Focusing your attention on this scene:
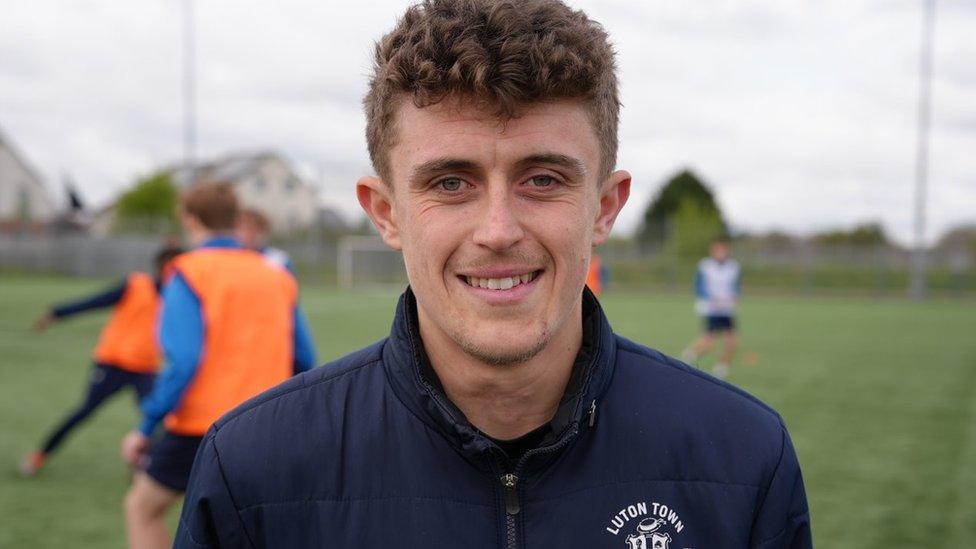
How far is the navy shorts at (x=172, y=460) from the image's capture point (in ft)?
12.8

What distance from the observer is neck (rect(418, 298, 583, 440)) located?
179 cm

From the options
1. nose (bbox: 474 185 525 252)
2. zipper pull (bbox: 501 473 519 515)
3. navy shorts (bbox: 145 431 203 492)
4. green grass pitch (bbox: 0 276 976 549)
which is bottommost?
green grass pitch (bbox: 0 276 976 549)

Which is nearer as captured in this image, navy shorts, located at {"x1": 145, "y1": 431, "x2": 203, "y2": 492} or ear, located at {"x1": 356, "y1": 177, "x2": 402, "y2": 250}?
ear, located at {"x1": 356, "y1": 177, "x2": 402, "y2": 250}

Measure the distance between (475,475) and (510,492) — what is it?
3.1 inches

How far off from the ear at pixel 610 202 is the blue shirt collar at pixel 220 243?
8.96 feet

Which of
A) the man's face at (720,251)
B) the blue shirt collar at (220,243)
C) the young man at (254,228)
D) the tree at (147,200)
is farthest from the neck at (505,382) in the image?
the tree at (147,200)

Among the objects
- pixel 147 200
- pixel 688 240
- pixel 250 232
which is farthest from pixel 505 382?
pixel 147 200

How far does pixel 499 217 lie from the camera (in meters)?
1.65

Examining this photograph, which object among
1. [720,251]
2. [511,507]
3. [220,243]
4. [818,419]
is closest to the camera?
[511,507]

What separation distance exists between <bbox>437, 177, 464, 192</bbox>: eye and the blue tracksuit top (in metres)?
0.32

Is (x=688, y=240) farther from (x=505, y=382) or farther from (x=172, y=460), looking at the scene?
(x=505, y=382)

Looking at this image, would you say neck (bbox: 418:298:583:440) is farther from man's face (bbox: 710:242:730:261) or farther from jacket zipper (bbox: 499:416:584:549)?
man's face (bbox: 710:242:730:261)

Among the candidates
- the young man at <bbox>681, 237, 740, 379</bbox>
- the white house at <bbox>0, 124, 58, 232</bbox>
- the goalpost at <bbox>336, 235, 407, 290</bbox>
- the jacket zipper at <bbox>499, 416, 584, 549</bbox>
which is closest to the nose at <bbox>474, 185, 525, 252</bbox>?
the jacket zipper at <bbox>499, 416, 584, 549</bbox>

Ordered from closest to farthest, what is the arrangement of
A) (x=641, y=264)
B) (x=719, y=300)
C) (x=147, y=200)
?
(x=719, y=300) < (x=641, y=264) < (x=147, y=200)
